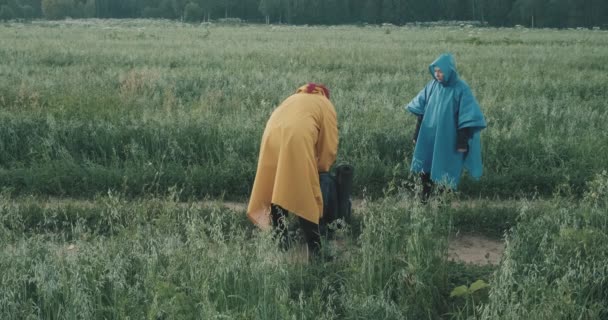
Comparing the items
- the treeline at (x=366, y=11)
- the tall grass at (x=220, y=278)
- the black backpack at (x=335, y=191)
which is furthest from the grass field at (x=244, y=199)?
the treeline at (x=366, y=11)

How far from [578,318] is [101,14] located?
105789 mm

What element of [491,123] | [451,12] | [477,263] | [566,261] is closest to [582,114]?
[491,123]

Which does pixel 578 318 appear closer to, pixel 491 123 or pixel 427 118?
pixel 427 118

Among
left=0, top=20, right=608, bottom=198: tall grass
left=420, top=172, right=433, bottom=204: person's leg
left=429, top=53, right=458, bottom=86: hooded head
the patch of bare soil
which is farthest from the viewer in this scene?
left=0, top=20, right=608, bottom=198: tall grass

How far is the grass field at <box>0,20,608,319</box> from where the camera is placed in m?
4.30

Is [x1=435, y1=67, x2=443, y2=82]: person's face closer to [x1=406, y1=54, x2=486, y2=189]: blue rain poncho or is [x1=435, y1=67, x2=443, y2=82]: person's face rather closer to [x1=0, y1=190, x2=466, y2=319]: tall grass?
[x1=406, y1=54, x2=486, y2=189]: blue rain poncho

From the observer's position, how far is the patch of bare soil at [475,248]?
6.16 meters

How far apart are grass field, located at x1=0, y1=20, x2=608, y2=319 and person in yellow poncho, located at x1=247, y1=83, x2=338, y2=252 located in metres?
0.40

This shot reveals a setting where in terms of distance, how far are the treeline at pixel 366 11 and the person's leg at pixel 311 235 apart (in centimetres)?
7969

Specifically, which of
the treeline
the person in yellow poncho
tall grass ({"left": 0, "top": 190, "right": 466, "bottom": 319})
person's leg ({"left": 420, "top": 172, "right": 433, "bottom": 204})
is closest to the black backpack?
the person in yellow poncho

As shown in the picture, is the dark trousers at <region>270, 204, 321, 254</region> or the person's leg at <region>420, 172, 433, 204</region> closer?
the dark trousers at <region>270, 204, 321, 254</region>

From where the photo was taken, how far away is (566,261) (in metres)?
4.71

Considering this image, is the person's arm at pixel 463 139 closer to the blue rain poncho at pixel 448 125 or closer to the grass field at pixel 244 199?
the blue rain poncho at pixel 448 125

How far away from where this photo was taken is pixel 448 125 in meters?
6.79
